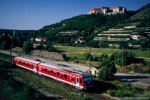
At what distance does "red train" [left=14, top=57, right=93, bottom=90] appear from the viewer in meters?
17.7

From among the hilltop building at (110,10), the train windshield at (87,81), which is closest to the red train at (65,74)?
the train windshield at (87,81)

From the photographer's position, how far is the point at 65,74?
20.0 meters

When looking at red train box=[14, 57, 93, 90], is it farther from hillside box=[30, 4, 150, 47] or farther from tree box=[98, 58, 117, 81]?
hillside box=[30, 4, 150, 47]

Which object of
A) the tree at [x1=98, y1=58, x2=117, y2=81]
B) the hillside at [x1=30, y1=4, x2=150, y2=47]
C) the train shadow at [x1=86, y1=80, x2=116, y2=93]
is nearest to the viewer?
the train shadow at [x1=86, y1=80, x2=116, y2=93]

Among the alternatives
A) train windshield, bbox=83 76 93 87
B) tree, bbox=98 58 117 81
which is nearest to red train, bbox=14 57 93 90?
train windshield, bbox=83 76 93 87

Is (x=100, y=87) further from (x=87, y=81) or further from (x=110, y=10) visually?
(x=110, y=10)

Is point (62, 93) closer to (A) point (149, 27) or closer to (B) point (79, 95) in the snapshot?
(B) point (79, 95)

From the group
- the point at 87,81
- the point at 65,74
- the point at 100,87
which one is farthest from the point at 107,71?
the point at 65,74

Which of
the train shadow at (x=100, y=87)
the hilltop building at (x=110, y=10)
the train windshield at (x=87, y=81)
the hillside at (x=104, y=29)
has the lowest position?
the train shadow at (x=100, y=87)

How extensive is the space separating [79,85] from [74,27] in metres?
125

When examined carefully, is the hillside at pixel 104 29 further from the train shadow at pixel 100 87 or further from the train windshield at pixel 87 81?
the train windshield at pixel 87 81

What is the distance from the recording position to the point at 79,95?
17.1 metres

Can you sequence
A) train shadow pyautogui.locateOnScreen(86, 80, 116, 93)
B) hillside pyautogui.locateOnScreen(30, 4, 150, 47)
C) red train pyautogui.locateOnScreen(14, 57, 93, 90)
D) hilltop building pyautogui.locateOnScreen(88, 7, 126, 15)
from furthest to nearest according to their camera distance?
hilltop building pyautogui.locateOnScreen(88, 7, 126, 15)
hillside pyautogui.locateOnScreen(30, 4, 150, 47)
train shadow pyautogui.locateOnScreen(86, 80, 116, 93)
red train pyautogui.locateOnScreen(14, 57, 93, 90)

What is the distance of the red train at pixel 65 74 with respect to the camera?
58.1 ft
